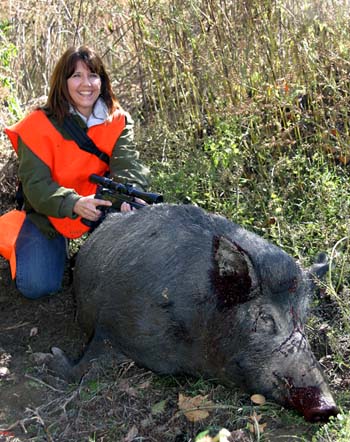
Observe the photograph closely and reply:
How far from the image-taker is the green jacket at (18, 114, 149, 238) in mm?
4500

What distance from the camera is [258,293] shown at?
11.3 feet

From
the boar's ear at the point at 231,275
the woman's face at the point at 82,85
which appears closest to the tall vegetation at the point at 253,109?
the woman's face at the point at 82,85

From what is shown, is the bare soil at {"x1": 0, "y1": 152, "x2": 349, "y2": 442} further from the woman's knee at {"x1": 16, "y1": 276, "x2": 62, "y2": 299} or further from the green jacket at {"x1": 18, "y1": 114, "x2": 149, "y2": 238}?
the green jacket at {"x1": 18, "y1": 114, "x2": 149, "y2": 238}

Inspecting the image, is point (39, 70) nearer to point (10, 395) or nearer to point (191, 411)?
point (10, 395)

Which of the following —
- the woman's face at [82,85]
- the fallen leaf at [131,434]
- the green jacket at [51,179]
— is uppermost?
the woman's face at [82,85]

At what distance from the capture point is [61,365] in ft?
13.3

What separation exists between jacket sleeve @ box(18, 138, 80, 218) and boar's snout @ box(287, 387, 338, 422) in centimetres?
186

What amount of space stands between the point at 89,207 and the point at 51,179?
46 cm

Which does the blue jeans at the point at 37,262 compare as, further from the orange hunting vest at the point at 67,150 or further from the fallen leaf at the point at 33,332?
the fallen leaf at the point at 33,332

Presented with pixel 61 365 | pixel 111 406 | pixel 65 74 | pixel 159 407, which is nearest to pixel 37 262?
pixel 61 365

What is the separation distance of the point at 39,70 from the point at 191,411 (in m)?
4.39

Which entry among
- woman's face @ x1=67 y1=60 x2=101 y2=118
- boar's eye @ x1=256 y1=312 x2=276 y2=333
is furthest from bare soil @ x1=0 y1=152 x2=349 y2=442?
woman's face @ x1=67 y1=60 x2=101 y2=118

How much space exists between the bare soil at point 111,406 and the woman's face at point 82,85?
1.57m

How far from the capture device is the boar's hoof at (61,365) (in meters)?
3.99
